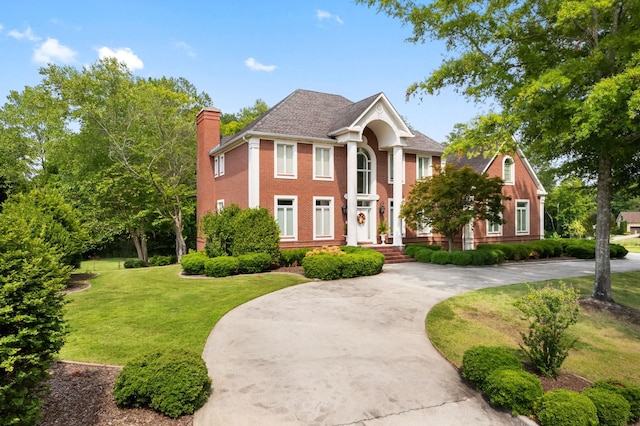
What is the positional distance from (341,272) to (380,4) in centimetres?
927

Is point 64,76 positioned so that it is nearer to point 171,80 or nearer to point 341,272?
point 171,80

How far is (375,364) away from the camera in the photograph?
5906 mm

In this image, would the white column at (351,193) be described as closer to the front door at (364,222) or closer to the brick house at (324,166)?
the brick house at (324,166)

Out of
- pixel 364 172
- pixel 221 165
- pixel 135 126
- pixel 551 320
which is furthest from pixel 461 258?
pixel 135 126

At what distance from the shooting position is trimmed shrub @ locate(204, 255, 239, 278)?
1430 centimetres

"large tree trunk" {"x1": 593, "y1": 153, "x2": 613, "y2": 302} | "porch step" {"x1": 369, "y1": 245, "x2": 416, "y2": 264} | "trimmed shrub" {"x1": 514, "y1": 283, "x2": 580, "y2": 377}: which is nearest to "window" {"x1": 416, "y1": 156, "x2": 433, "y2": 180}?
"porch step" {"x1": 369, "y1": 245, "x2": 416, "y2": 264}

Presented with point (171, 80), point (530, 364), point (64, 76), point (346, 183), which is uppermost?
point (171, 80)

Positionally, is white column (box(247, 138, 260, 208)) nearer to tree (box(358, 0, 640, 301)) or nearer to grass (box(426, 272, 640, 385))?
tree (box(358, 0, 640, 301))

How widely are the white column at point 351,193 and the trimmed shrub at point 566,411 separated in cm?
1445

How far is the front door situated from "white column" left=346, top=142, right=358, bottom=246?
5.01 feet

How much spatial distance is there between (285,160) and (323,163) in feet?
7.08

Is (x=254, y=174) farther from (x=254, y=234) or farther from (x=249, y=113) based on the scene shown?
(x=249, y=113)

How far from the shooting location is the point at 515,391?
4.61 meters

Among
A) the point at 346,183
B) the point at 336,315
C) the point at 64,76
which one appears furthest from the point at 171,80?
the point at 336,315
